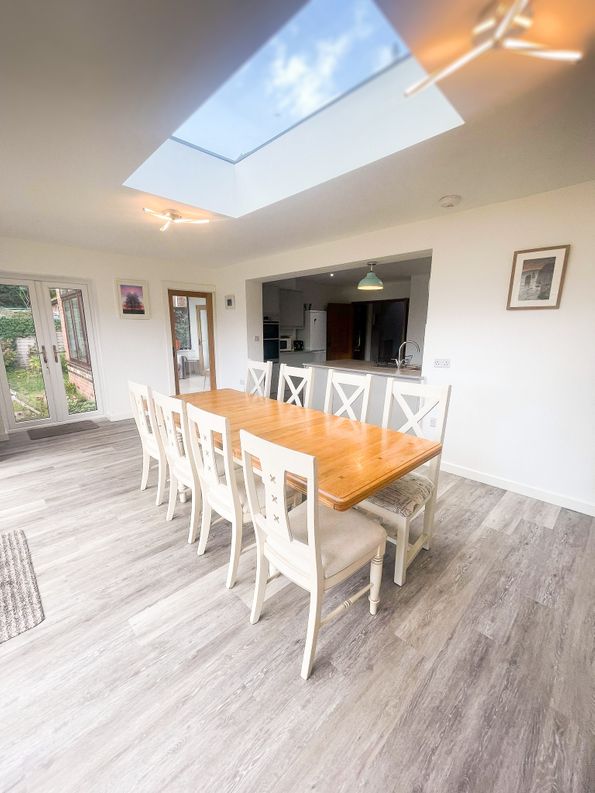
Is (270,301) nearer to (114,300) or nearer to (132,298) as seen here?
(132,298)

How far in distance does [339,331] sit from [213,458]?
6.44m

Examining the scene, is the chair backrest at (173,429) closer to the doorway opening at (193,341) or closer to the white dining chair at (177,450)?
the white dining chair at (177,450)

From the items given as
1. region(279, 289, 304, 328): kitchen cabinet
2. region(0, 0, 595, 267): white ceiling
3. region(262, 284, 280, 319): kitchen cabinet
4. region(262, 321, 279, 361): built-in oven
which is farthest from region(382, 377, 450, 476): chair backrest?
region(279, 289, 304, 328): kitchen cabinet

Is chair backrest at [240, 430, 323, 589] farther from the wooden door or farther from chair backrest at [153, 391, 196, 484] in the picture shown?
the wooden door

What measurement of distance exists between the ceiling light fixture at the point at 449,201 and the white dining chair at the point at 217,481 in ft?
8.18

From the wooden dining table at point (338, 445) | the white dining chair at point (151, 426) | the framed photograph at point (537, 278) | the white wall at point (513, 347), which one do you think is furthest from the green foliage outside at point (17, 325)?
the framed photograph at point (537, 278)

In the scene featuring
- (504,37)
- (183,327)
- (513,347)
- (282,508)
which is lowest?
(282,508)

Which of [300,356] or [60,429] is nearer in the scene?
[60,429]

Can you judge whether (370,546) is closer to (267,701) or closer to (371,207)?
(267,701)

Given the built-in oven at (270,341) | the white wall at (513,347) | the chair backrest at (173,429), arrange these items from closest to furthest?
the chair backrest at (173,429)
the white wall at (513,347)
the built-in oven at (270,341)

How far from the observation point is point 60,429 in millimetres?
4496

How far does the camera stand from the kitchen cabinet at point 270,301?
6.21 metres

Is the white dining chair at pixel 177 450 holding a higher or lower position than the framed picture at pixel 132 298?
lower

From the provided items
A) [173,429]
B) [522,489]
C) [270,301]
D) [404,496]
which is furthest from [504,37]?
[270,301]
